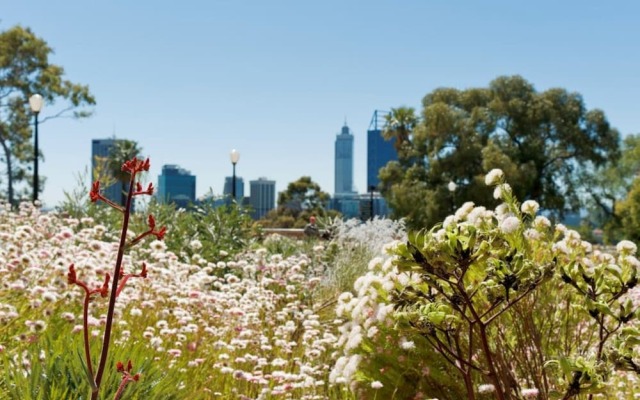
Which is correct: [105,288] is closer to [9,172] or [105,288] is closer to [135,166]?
[135,166]

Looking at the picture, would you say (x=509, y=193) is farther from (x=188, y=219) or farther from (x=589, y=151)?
(x=589, y=151)

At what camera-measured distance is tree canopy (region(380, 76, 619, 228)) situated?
1374 inches

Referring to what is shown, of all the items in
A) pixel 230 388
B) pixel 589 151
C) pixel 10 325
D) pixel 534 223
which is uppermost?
pixel 589 151

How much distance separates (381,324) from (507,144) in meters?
32.4

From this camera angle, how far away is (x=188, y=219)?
11.0m

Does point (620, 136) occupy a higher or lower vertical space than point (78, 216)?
higher

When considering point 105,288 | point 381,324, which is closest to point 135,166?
point 105,288

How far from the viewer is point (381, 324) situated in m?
4.36

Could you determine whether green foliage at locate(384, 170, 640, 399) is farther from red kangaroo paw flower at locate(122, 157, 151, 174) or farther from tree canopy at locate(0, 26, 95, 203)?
tree canopy at locate(0, 26, 95, 203)

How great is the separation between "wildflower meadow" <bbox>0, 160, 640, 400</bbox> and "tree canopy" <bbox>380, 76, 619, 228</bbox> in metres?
27.8

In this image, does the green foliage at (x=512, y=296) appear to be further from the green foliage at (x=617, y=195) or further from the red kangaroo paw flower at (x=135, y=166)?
the green foliage at (x=617, y=195)

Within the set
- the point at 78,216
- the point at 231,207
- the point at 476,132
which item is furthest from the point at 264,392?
the point at 476,132

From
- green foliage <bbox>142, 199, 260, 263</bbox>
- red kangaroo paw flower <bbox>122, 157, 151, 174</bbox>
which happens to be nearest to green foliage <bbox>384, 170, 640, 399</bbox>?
red kangaroo paw flower <bbox>122, 157, 151, 174</bbox>

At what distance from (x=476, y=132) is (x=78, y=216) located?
88.4 ft
